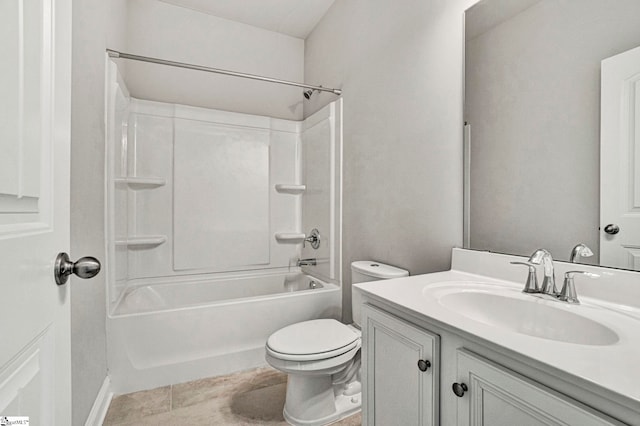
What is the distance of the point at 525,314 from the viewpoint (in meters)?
0.93

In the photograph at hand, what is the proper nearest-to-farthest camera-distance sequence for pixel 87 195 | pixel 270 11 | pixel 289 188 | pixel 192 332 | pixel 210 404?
pixel 87 195 → pixel 210 404 → pixel 192 332 → pixel 270 11 → pixel 289 188

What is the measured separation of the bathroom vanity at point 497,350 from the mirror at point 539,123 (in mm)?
134

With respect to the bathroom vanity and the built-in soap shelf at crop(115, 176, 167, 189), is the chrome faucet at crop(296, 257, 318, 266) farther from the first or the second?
the bathroom vanity

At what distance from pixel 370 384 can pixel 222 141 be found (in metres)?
2.21

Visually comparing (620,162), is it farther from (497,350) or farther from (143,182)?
(143,182)

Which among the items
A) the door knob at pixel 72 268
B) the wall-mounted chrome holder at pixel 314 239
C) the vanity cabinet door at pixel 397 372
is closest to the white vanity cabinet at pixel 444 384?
the vanity cabinet door at pixel 397 372

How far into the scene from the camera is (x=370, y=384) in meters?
1.08

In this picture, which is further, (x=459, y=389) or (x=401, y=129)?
(x=401, y=129)

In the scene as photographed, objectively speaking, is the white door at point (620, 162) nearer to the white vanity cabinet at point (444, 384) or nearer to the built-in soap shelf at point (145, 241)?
the white vanity cabinet at point (444, 384)

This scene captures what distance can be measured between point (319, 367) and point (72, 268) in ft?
3.50

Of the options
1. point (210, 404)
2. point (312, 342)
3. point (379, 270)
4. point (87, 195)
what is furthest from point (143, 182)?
point (379, 270)

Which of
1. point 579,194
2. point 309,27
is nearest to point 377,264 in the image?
point 579,194

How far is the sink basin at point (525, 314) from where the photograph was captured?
30.6 inches

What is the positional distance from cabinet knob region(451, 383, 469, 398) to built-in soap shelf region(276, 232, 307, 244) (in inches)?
83.1
